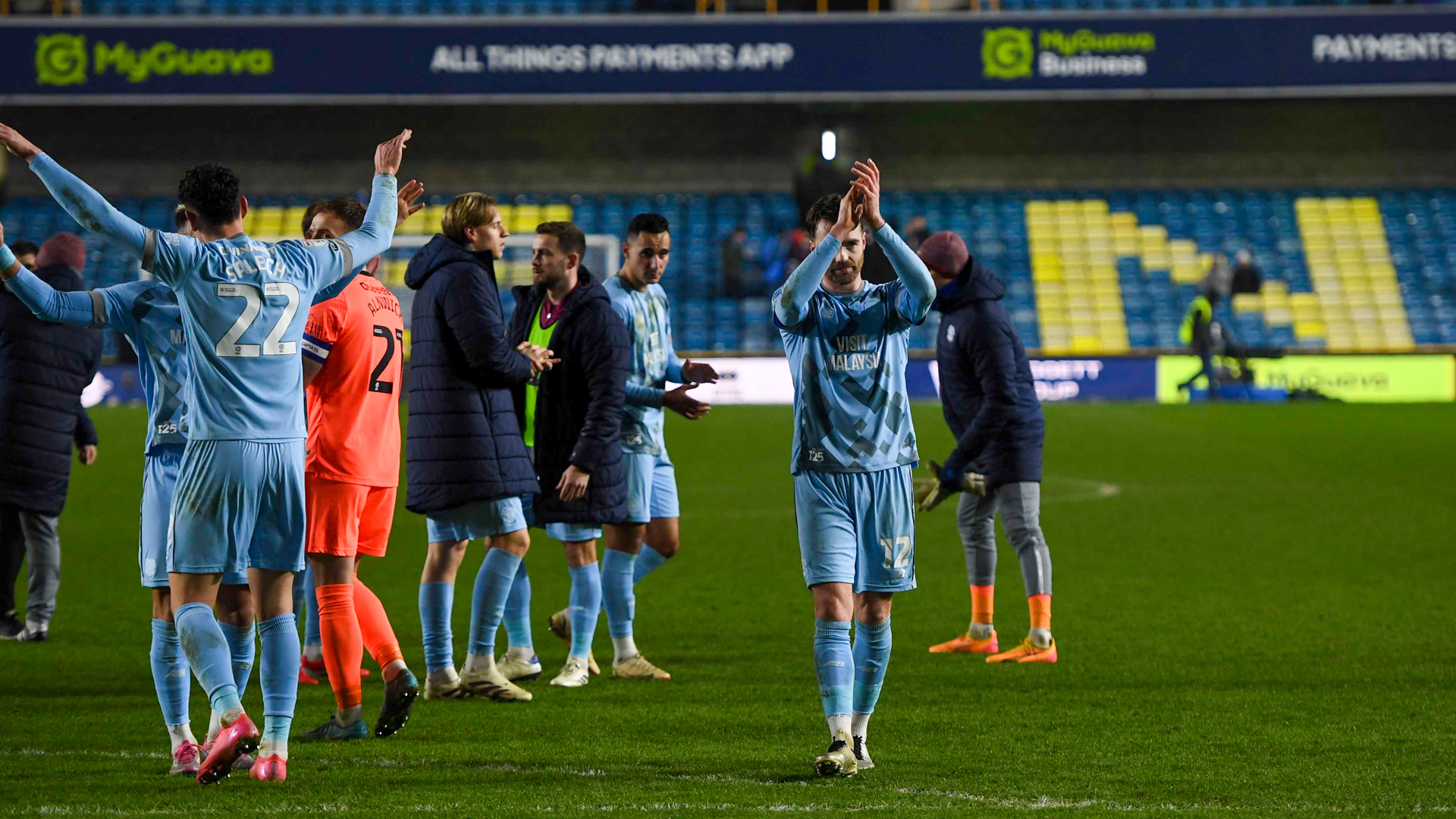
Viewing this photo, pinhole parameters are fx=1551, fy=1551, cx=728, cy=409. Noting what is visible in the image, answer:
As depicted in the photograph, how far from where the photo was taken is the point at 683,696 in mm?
6402

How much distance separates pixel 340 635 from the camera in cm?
525

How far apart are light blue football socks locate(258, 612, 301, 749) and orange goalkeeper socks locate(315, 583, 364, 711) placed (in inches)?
19.9

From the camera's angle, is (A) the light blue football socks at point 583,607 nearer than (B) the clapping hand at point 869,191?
No

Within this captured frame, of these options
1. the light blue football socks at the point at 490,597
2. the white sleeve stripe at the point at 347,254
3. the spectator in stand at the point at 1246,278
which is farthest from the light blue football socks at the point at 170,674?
the spectator in stand at the point at 1246,278

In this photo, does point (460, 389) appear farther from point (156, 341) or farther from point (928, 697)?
point (928, 697)

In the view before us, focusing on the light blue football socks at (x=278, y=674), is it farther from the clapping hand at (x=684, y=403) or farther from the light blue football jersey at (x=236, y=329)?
the clapping hand at (x=684, y=403)

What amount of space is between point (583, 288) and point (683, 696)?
1735 mm

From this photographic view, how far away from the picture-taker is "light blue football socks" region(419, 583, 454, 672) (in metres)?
6.15

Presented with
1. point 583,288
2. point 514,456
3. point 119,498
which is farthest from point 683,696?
point 119,498

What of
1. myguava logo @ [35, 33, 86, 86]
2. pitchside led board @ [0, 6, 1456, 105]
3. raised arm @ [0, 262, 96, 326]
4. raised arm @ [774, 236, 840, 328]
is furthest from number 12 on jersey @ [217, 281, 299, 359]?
myguava logo @ [35, 33, 86, 86]

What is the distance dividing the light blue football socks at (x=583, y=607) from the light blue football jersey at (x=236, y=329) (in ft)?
7.52

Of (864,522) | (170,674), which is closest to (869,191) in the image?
(864,522)

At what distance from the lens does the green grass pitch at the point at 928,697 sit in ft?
15.3

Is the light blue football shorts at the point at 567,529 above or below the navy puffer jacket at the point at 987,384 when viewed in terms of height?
below
